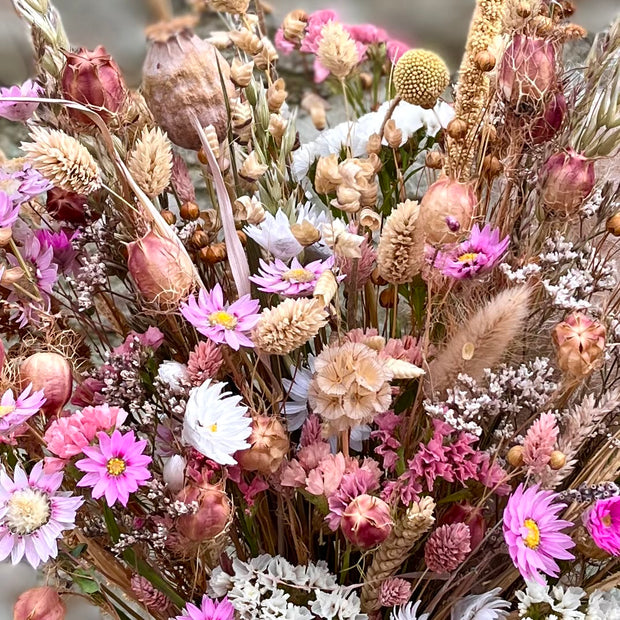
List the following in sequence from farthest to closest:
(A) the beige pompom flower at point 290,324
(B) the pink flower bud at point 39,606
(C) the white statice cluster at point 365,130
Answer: (C) the white statice cluster at point 365,130
(B) the pink flower bud at point 39,606
(A) the beige pompom flower at point 290,324

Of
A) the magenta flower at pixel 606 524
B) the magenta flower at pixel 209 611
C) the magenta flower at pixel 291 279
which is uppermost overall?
the magenta flower at pixel 291 279

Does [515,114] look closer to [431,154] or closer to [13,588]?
[431,154]

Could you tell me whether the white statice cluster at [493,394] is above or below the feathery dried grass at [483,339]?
below

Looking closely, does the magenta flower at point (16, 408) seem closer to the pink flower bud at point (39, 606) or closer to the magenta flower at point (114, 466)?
the magenta flower at point (114, 466)

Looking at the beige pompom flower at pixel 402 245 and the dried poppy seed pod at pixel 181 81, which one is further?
the dried poppy seed pod at pixel 181 81

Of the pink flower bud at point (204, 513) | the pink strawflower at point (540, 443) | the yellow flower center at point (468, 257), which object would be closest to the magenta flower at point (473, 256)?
the yellow flower center at point (468, 257)

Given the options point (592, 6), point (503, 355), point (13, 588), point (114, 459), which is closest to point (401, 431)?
point (503, 355)
